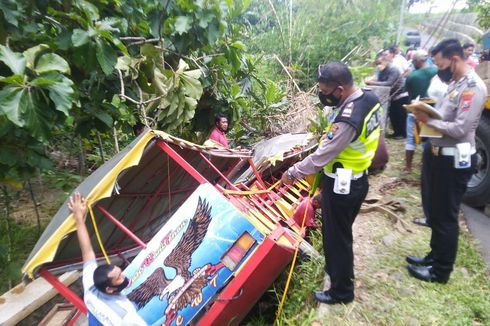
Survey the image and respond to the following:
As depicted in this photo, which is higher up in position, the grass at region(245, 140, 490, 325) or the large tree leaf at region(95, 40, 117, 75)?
the large tree leaf at region(95, 40, 117, 75)

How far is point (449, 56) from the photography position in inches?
102

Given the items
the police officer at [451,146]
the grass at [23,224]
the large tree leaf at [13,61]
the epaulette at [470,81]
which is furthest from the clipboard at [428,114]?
the grass at [23,224]

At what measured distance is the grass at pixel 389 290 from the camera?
2.60 m

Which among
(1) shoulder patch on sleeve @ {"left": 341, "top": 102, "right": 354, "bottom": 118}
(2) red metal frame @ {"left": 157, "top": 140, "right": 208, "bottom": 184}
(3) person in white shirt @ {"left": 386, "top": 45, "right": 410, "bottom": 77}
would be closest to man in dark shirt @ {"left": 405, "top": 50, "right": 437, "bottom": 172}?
(3) person in white shirt @ {"left": 386, "top": 45, "right": 410, "bottom": 77}

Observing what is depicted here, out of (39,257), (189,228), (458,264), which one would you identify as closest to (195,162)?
(189,228)

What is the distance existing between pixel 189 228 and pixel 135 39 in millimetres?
2336

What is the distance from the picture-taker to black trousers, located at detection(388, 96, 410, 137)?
256 inches

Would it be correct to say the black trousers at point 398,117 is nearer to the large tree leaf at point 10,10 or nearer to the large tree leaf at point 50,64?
the large tree leaf at point 50,64

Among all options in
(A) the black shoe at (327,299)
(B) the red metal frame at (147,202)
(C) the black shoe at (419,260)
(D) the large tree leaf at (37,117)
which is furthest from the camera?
(B) the red metal frame at (147,202)

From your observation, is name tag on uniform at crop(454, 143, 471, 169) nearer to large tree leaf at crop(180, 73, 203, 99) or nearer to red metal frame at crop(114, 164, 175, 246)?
red metal frame at crop(114, 164, 175, 246)

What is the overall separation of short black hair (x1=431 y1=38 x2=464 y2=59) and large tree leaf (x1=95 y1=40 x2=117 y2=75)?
7.81 ft

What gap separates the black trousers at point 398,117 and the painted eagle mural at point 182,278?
205 inches

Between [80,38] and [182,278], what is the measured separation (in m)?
1.79

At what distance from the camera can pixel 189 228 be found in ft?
8.17
